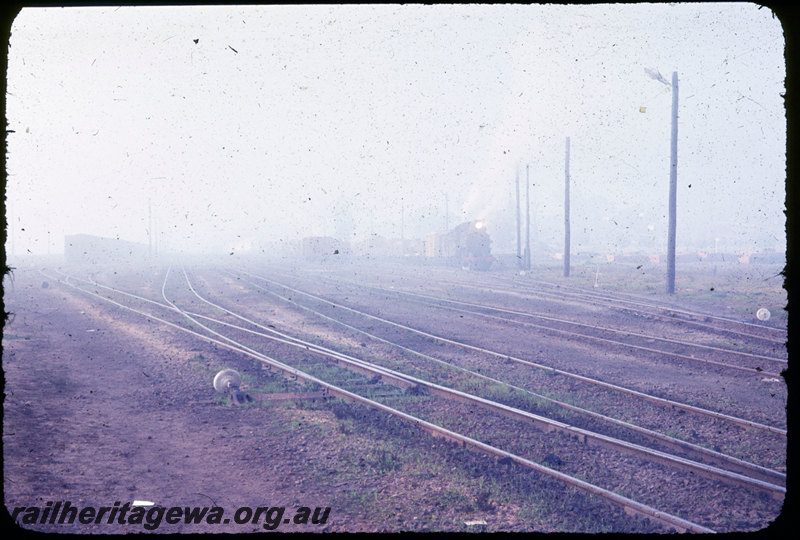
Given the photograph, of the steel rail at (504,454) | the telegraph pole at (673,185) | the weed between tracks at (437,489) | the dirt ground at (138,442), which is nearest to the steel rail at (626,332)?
the steel rail at (504,454)

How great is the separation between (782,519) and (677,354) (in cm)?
906

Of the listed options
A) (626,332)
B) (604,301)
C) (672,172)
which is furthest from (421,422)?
(672,172)

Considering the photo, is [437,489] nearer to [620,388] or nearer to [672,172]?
[620,388]

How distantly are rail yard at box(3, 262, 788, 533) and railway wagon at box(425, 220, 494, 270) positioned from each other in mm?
23301

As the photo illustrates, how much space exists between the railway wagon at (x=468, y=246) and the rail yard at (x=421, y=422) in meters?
23.3

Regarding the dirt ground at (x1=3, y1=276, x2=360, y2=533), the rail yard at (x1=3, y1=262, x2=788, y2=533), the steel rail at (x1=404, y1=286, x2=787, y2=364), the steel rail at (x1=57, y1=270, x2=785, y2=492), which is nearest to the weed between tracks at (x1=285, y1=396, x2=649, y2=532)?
the rail yard at (x1=3, y1=262, x2=788, y2=533)

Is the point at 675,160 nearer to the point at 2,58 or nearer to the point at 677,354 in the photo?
the point at 677,354

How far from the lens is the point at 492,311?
16.5 metres

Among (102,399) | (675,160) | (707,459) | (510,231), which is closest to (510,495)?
(707,459)

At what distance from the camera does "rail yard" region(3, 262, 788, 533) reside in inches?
182

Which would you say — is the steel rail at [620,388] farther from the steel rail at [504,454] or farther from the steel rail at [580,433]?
the steel rail at [504,454]

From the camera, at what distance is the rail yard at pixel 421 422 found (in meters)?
4.63

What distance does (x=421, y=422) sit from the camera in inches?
251

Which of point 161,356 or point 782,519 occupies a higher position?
point 782,519
